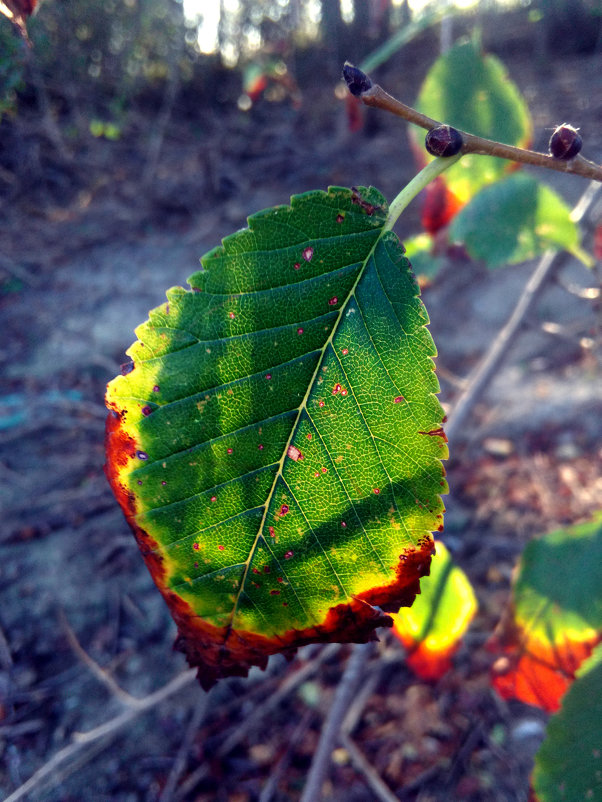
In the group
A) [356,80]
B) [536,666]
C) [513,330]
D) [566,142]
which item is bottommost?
[536,666]

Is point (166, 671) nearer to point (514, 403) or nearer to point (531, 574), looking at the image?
point (531, 574)

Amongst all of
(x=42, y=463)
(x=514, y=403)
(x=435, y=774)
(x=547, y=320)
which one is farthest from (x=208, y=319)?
(x=547, y=320)

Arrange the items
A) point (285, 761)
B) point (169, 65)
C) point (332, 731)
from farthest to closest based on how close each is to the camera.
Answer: point (169, 65)
point (285, 761)
point (332, 731)

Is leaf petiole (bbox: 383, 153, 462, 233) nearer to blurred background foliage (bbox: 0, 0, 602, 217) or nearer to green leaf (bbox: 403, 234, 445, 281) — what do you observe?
blurred background foliage (bbox: 0, 0, 602, 217)

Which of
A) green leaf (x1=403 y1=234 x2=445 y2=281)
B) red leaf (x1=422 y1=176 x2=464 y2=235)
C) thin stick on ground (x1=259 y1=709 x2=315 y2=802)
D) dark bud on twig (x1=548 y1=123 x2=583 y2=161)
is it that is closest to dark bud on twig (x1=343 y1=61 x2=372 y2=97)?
dark bud on twig (x1=548 y1=123 x2=583 y2=161)

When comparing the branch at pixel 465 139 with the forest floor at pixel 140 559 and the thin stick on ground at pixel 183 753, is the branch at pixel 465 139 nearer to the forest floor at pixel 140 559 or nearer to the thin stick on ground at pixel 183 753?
the forest floor at pixel 140 559

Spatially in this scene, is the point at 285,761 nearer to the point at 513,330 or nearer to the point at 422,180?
the point at 513,330

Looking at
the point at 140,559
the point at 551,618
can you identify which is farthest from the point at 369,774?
the point at 140,559

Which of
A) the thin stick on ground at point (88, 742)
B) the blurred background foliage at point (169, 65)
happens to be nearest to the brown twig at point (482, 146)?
the blurred background foliage at point (169, 65)
